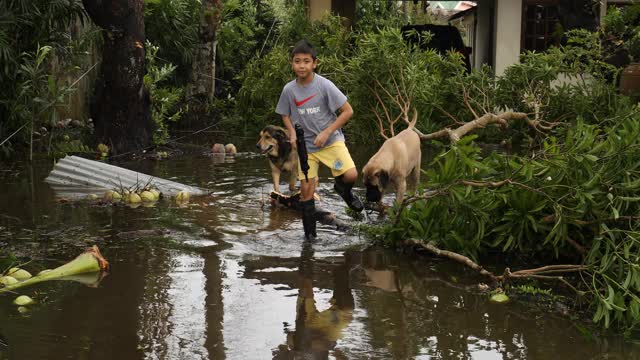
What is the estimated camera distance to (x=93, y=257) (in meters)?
6.32

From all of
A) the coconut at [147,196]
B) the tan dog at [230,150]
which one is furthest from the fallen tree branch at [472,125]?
the tan dog at [230,150]

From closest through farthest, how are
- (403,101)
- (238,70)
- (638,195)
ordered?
(638,195) < (403,101) < (238,70)

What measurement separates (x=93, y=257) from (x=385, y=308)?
7.52 feet

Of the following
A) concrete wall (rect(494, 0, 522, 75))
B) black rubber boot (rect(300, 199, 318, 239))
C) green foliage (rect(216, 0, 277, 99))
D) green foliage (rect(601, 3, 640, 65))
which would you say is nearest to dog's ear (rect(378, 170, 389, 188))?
black rubber boot (rect(300, 199, 318, 239))

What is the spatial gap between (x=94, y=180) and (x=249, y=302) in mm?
5201

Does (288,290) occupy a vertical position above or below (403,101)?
below

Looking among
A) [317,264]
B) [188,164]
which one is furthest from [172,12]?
[317,264]

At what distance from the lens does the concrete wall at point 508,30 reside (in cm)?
1855

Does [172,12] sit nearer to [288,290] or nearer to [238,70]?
[238,70]

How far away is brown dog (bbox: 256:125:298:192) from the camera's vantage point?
368 inches

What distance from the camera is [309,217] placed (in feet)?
24.8

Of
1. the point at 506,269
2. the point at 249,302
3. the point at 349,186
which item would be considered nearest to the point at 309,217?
the point at 349,186

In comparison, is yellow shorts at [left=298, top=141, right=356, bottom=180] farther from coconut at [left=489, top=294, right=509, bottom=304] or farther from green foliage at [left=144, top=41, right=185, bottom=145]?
green foliage at [left=144, top=41, right=185, bottom=145]

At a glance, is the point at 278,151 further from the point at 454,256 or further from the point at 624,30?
the point at 624,30
